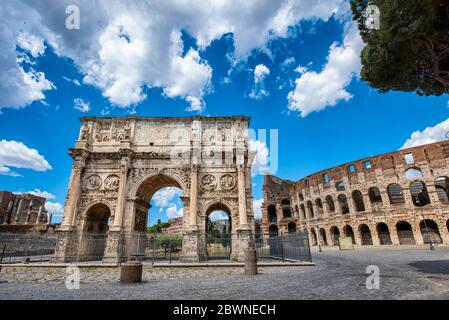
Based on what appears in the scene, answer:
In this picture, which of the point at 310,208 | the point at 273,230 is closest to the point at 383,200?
the point at 310,208

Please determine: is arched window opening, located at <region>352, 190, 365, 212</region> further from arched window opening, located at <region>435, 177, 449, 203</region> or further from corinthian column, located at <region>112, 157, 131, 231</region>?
corinthian column, located at <region>112, 157, 131, 231</region>

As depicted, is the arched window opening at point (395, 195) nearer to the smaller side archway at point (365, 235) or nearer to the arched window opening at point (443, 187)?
the arched window opening at point (443, 187)

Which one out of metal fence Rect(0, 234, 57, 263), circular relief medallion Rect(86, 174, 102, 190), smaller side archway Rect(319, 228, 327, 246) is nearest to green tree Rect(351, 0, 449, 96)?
circular relief medallion Rect(86, 174, 102, 190)

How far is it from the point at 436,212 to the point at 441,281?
27833 millimetres

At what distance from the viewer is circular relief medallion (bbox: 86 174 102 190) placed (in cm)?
1792

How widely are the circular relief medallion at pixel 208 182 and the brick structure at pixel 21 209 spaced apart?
1529 inches

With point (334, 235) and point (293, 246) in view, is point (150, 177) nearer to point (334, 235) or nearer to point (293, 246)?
point (293, 246)

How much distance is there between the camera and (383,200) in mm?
30453

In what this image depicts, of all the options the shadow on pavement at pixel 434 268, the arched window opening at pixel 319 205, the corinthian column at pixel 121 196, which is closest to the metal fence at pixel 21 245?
the corinthian column at pixel 121 196

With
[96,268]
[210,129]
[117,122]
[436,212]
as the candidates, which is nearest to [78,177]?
[117,122]

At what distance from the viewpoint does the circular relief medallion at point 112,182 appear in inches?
704

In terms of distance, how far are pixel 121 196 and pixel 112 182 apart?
6.03ft

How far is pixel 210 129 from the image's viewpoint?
19.5 m
